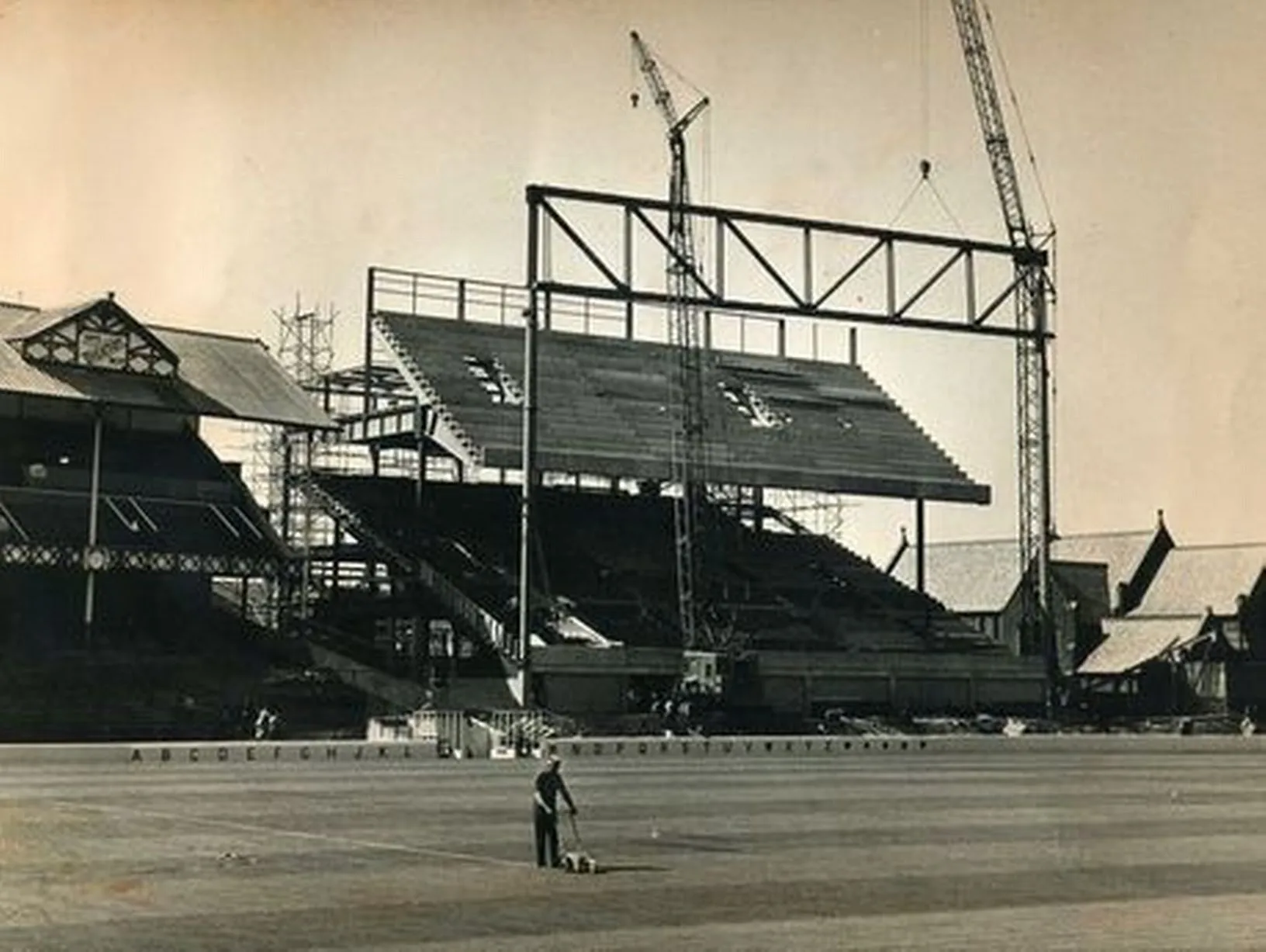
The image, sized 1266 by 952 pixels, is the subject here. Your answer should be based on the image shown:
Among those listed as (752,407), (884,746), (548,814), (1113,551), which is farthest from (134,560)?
(1113,551)

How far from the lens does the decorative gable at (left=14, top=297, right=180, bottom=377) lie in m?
72.8

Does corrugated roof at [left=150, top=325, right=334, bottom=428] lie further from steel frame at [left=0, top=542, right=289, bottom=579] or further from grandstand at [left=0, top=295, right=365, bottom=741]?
steel frame at [left=0, top=542, right=289, bottom=579]

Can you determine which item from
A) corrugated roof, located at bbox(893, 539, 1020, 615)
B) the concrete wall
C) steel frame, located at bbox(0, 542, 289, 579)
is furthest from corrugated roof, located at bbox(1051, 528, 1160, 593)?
steel frame, located at bbox(0, 542, 289, 579)

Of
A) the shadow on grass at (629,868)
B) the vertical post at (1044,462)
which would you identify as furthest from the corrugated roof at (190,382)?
the shadow on grass at (629,868)

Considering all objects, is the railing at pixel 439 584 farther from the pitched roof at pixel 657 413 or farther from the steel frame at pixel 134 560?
the steel frame at pixel 134 560

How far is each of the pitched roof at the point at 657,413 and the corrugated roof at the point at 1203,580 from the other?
2043 cm

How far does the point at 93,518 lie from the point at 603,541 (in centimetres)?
2964

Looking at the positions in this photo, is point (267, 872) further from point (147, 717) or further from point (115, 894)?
point (147, 717)

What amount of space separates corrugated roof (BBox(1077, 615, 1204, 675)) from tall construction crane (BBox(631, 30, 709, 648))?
30292mm

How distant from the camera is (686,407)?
302 ft

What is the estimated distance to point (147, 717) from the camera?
203ft

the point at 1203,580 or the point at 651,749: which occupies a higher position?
the point at 1203,580

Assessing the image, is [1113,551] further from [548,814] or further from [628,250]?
[548,814]

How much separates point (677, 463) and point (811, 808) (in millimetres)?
57634
